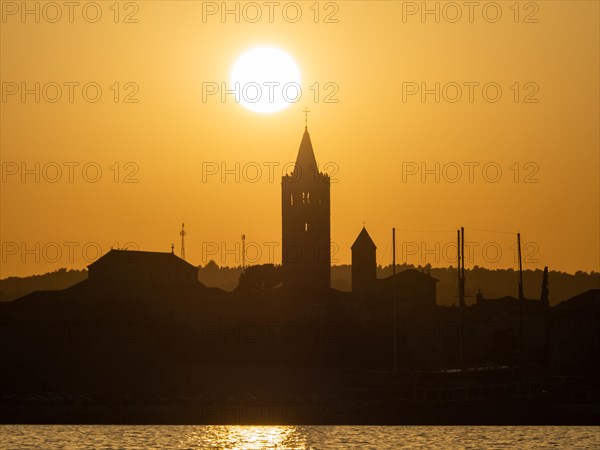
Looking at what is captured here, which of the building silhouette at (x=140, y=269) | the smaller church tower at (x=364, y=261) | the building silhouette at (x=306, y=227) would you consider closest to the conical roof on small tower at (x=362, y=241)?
the smaller church tower at (x=364, y=261)

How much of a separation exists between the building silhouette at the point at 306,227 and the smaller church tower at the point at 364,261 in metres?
4.04

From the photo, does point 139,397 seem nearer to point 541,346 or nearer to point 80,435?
point 80,435

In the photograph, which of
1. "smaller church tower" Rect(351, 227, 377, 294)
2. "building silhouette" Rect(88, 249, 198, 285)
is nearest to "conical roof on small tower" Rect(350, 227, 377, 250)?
"smaller church tower" Rect(351, 227, 377, 294)

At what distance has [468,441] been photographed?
7381 centimetres

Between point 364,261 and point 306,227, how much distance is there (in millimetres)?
7168

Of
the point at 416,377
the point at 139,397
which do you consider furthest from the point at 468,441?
the point at 139,397

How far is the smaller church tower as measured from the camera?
5310 inches

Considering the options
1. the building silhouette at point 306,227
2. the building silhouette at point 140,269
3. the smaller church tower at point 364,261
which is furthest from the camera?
the smaller church tower at point 364,261

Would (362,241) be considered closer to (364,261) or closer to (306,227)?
(364,261)

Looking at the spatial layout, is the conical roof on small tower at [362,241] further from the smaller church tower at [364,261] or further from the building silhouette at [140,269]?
the building silhouette at [140,269]

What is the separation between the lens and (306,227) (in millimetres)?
131250

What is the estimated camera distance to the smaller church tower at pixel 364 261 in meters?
135

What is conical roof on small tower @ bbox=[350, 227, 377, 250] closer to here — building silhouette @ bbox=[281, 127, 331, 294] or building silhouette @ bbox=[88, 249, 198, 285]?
building silhouette @ bbox=[281, 127, 331, 294]

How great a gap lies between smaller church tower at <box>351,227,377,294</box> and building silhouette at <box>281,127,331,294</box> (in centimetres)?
404
